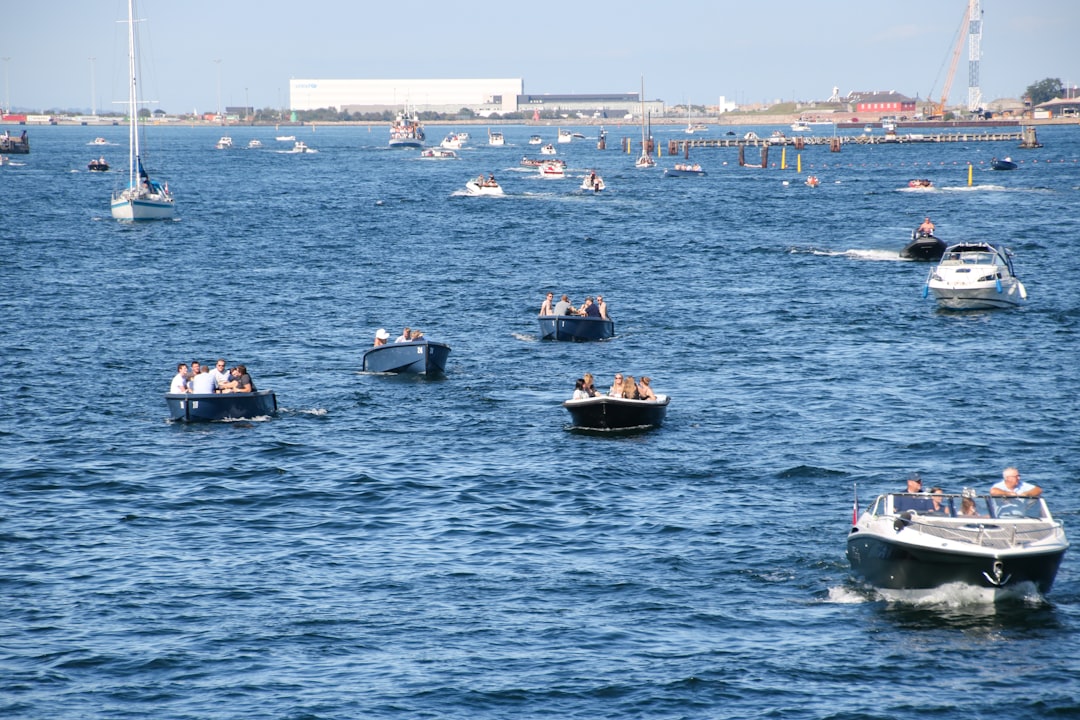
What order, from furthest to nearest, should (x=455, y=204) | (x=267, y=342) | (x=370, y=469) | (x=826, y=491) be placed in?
(x=455, y=204)
(x=267, y=342)
(x=370, y=469)
(x=826, y=491)

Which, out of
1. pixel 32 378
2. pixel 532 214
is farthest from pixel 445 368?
pixel 532 214

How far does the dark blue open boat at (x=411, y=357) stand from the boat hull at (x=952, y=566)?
23733 millimetres

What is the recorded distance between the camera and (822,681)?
23312 millimetres

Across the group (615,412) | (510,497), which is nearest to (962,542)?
(510,497)

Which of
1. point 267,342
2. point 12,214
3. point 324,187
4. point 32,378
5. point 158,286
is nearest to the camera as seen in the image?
point 32,378

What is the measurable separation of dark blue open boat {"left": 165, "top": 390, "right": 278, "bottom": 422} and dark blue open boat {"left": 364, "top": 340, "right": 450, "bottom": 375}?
22.7ft

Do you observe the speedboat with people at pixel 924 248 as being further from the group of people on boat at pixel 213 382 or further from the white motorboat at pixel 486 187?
the white motorboat at pixel 486 187

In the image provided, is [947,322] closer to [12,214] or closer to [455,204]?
[455,204]

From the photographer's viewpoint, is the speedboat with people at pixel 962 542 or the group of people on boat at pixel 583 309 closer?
the speedboat with people at pixel 962 542

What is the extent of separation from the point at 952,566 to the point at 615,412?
15.7 meters

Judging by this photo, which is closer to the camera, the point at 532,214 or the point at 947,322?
the point at 947,322

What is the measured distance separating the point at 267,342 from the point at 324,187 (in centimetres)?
10769

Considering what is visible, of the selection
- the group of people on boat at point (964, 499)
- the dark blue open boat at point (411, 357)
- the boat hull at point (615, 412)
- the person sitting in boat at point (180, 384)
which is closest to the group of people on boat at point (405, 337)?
the dark blue open boat at point (411, 357)

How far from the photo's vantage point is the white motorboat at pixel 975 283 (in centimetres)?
6153
